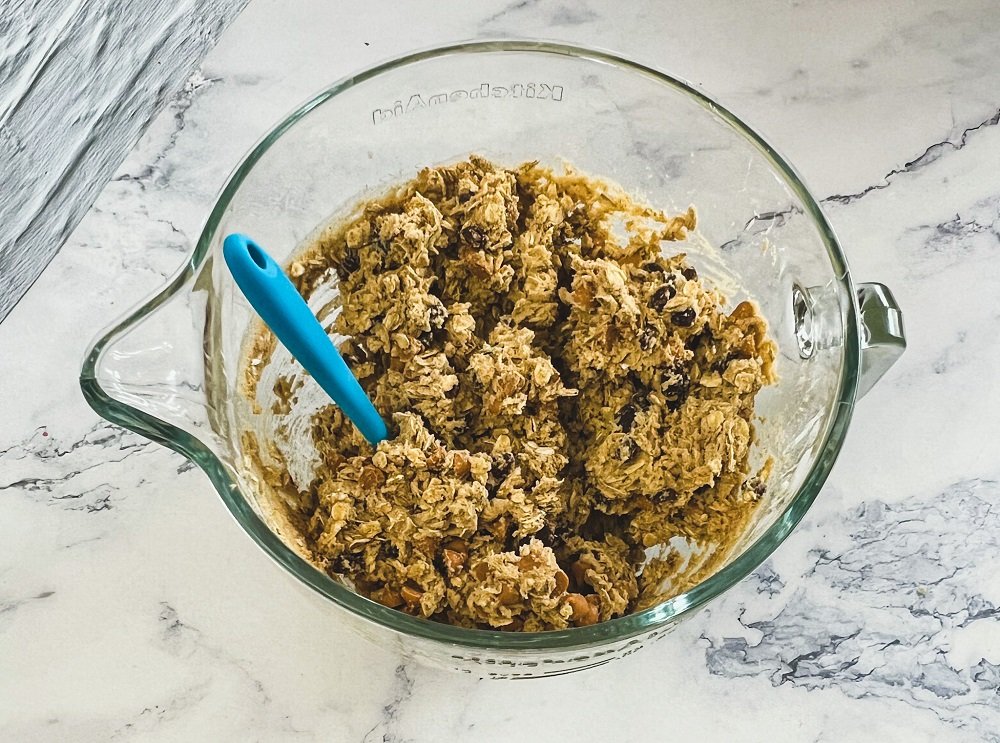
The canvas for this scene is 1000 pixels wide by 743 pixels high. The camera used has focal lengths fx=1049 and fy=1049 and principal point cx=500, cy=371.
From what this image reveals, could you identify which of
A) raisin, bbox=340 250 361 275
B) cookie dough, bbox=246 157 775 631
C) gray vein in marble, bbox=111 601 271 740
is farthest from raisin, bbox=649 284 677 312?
gray vein in marble, bbox=111 601 271 740

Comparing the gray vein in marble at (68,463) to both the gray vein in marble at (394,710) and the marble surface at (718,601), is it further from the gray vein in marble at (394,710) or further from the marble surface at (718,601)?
the gray vein in marble at (394,710)

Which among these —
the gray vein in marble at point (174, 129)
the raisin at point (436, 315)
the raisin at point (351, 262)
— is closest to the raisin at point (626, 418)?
the raisin at point (436, 315)

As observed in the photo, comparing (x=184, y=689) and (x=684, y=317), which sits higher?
(x=684, y=317)

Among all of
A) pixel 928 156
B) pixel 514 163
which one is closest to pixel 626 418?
pixel 514 163

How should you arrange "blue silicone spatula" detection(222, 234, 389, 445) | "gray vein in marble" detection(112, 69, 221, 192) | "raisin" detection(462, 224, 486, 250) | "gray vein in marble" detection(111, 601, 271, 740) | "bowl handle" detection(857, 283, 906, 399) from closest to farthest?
"blue silicone spatula" detection(222, 234, 389, 445)
"bowl handle" detection(857, 283, 906, 399)
"raisin" detection(462, 224, 486, 250)
"gray vein in marble" detection(111, 601, 271, 740)
"gray vein in marble" detection(112, 69, 221, 192)

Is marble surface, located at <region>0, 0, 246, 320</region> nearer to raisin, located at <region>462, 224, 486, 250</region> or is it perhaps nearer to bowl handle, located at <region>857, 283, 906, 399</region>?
raisin, located at <region>462, 224, 486, 250</region>

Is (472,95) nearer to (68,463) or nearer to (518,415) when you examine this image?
(518,415)

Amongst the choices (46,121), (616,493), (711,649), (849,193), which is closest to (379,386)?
(616,493)
